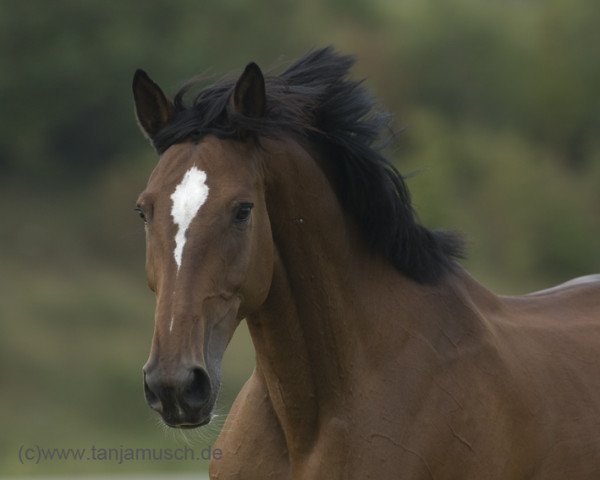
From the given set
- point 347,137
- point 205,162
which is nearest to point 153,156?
point 347,137

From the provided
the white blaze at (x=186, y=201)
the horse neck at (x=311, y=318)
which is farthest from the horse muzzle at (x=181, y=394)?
the horse neck at (x=311, y=318)

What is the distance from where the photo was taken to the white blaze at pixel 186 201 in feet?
13.7

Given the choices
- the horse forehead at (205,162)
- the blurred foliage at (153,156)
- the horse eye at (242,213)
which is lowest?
the blurred foliage at (153,156)

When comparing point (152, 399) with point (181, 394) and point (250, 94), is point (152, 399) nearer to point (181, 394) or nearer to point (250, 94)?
point (181, 394)

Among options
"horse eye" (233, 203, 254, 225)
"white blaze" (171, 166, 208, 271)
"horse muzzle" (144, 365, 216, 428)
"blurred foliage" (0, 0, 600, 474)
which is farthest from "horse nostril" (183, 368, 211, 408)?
"blurred foliage" (0, 0, 600, 474)

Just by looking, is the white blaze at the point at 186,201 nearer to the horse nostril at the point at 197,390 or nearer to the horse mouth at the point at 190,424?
the horse nostril at the point at 197,390

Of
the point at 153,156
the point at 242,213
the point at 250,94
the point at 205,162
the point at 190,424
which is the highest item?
the point at 250,94

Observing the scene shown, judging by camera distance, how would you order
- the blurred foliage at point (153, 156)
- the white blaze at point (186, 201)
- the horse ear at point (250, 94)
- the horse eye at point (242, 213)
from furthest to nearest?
the blurred foliage at point (153, 156) → the horse ear at point (250, 94) → the horse eye at point (242, 213) → the white blaze at point (186, 201)

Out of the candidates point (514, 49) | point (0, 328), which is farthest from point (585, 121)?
point (0, 328)

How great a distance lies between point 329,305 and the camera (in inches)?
185

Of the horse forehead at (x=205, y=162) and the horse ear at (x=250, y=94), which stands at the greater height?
the horse ear at (x=250, y=94)

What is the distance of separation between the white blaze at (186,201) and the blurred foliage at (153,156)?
11818mm

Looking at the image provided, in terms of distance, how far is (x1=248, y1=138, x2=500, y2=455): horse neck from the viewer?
4.64 m

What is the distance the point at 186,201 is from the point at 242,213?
0.20 m
